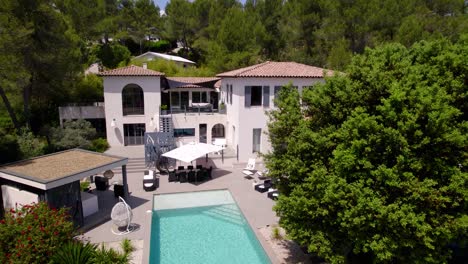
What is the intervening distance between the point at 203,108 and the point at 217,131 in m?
3.09

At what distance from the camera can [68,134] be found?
1130 inches

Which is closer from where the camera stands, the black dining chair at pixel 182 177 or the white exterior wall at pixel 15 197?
the white exterior wall at pixel 15 197

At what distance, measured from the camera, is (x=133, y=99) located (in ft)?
114

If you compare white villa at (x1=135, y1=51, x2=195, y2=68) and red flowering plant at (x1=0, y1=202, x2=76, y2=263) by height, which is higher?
white villa at (x1=135, y1=51, x2=195, y2=68)

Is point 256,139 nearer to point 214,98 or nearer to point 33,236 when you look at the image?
point 214,98

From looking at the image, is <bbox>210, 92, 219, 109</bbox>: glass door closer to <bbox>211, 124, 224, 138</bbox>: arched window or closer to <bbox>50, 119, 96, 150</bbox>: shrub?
<bbox>211, 124, 224, 138</bbox>: arched window

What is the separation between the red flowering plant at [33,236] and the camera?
34.8ft

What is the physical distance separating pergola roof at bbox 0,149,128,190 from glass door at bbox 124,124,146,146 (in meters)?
12.9

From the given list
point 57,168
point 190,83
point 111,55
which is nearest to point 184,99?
point 190,83

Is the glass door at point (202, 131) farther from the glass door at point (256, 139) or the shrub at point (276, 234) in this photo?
the shrub at point (276, 234)

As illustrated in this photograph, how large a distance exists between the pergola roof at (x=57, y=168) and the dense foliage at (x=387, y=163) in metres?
10.8

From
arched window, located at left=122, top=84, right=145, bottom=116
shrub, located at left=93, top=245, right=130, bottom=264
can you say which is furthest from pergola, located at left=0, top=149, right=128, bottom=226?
arched window, located at left=122, top=84, right=145, bottom=116

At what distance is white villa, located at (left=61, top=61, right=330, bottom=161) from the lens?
90.5 ft

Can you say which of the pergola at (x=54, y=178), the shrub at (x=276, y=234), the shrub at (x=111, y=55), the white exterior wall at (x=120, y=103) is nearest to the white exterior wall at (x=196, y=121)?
the white exterior wall at (x=120, y=103)
